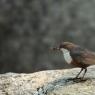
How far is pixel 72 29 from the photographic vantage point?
1630 centimetres

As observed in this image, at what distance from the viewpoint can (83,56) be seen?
795 centimetres

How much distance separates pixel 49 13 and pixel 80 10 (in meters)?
0.80

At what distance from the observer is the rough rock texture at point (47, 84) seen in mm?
7809

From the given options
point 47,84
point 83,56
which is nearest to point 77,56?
point 83,56

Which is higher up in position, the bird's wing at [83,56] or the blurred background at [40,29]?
the blurred background at [40,29]

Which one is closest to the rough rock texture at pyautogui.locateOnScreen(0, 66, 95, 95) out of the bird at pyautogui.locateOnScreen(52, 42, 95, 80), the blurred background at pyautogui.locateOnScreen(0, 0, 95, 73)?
the bird at pyautogui.locateOnScreen(52, 42, 95, 80)

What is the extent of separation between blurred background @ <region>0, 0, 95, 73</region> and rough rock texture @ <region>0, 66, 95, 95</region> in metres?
6.75

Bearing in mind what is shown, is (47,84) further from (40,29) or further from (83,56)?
(40,29)

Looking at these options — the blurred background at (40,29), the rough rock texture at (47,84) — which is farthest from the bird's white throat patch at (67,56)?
the blurred background at (40,29)

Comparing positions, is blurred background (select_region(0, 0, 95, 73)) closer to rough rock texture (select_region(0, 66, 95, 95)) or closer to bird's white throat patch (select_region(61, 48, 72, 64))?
rough rock texture (select_region(0, 66, 95, 95))

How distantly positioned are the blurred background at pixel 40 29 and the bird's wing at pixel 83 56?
7.38 m

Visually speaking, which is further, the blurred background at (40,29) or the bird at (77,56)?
the blurred background at (40,29)

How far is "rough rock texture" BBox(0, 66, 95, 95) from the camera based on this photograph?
781 cm

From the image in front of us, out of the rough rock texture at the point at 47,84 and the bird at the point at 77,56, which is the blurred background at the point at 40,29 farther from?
the bird at the point at 77,56
